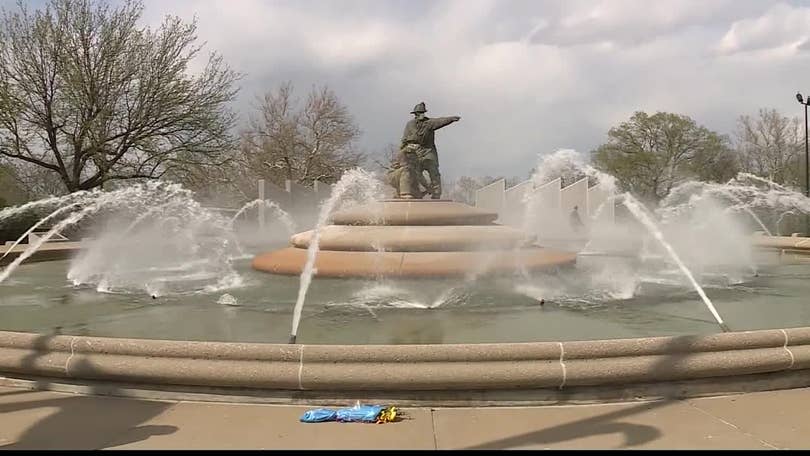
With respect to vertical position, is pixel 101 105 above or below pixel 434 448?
above

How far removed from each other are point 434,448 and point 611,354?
179 centimetres

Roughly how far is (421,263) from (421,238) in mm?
882

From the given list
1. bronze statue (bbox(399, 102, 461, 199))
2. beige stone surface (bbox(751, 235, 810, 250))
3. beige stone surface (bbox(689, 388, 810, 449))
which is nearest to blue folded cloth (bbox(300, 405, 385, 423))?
beige stone surface (bbox(689, 388, 810, 449))

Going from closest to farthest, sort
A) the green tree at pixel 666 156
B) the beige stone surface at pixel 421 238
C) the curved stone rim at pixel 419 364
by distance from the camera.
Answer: the curved stone rim at pixel 419 364 < the beige stone surface at pixel 421 238 < the green tree at pixel 666 156

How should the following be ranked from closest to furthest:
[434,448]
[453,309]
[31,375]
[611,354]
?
1. [434,448]
2. [611,354]
3. [31,375]
4. [453,309]

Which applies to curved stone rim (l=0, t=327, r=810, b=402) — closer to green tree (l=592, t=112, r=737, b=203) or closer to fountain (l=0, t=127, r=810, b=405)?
fountain (l=0, t=127, r=810, b=405)

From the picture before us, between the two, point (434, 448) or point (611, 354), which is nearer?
point (434, 448)

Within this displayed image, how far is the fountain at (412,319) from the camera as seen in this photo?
504cm

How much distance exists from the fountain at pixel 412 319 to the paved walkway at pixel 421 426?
22 cm

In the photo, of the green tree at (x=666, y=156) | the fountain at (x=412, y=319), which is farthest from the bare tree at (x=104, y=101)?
the green tree at (x=666, y=156)

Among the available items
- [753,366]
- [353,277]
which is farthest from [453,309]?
[753,366]

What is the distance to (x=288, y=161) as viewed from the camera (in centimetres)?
6038

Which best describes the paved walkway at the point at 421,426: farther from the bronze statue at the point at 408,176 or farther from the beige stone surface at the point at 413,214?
the bronze statue at the point at 408,176

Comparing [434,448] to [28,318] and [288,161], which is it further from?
[288,161]
